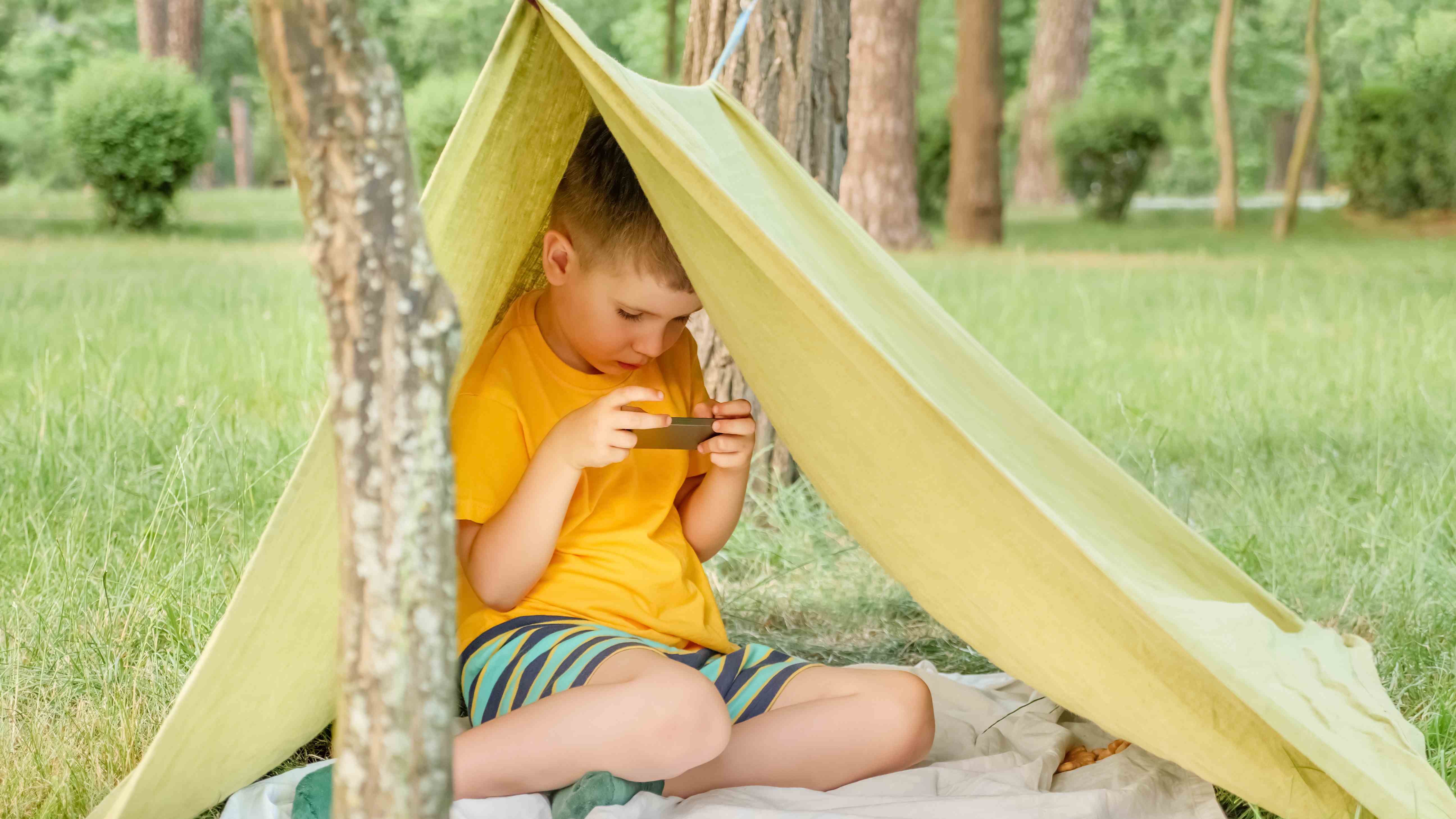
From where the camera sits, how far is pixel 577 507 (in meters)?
2.09

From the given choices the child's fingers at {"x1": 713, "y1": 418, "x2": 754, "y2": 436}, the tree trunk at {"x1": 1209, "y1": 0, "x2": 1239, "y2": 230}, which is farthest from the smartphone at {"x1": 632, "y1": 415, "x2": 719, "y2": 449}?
the tree trunk at {"x1": 1209, "y1": 0, "x2": 1239, "y2": 230}

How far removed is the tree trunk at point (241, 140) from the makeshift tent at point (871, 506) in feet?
73.7

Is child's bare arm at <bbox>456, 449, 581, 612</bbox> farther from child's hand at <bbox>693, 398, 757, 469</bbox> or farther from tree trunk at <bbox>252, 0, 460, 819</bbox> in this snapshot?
tree trunk at <bbox>252, 0, 460, 819</bbox>

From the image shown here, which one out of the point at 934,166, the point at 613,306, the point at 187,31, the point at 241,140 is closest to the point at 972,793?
the point at 613,306

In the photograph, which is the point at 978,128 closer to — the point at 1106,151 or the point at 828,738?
the point at 1106,151

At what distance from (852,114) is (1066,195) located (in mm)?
9520

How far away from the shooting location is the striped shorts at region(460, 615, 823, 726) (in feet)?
6.29

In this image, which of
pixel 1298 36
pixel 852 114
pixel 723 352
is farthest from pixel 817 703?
pixel 1298 36

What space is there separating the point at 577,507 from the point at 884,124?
→ 867cm

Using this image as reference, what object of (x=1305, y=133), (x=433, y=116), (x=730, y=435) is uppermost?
(x=433, y=116)

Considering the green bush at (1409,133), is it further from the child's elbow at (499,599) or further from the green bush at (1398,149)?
the child's elbow at (499,599)

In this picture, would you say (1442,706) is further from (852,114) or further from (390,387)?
(852,114)

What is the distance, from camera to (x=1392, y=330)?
6.20 meters

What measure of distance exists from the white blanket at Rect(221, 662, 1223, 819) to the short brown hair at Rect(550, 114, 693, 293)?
2.54 feet
